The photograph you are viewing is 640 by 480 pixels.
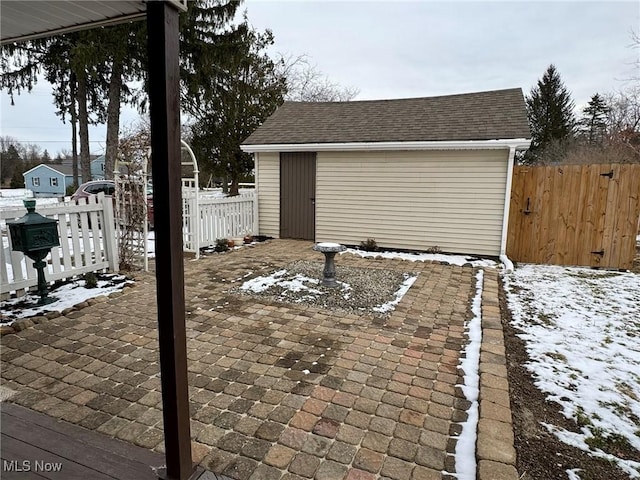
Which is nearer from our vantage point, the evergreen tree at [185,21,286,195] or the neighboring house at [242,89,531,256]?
the neighboring house at [242,89,531,256]

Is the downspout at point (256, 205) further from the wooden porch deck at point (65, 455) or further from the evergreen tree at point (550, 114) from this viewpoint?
the evergreen tree at point (550, 114)

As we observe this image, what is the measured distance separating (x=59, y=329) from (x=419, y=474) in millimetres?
3366

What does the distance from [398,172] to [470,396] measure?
18.5ft

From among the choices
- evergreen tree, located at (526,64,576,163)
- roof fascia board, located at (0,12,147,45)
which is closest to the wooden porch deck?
roof fascia board, located at (0,12,147,45)

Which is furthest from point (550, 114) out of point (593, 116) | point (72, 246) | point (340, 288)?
point (72, 246)

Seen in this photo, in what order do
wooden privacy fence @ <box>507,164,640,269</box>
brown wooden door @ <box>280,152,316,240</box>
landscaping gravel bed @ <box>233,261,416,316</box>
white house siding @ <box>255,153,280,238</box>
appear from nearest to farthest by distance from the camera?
landscaping gravel bed @ <box>233,261,416,316</box>, wooden privacy fence @ <box>507,164,640,269</box>, brown wooden door @ <box>280,152,316,240</box>, white house siding @ <box>255,153,280,238</box>

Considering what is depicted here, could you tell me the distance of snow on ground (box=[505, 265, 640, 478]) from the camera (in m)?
2.19

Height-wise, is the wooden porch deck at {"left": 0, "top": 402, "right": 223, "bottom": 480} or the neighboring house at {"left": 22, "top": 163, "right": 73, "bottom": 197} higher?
the neighboring house at {"left": 22, "top": 163, "right": 73, "bottom": 197}

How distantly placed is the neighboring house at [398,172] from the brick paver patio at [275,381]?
3283mm

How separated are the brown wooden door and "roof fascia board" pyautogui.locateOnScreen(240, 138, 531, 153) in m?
0.32

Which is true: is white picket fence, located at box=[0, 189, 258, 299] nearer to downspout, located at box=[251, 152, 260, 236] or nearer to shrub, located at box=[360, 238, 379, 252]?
downspout, located at box=[251, 152, 260, 236]

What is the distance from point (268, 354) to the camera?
299 centimetres

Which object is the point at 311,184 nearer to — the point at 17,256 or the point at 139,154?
the point at 139,154

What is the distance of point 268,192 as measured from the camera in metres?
8.75
